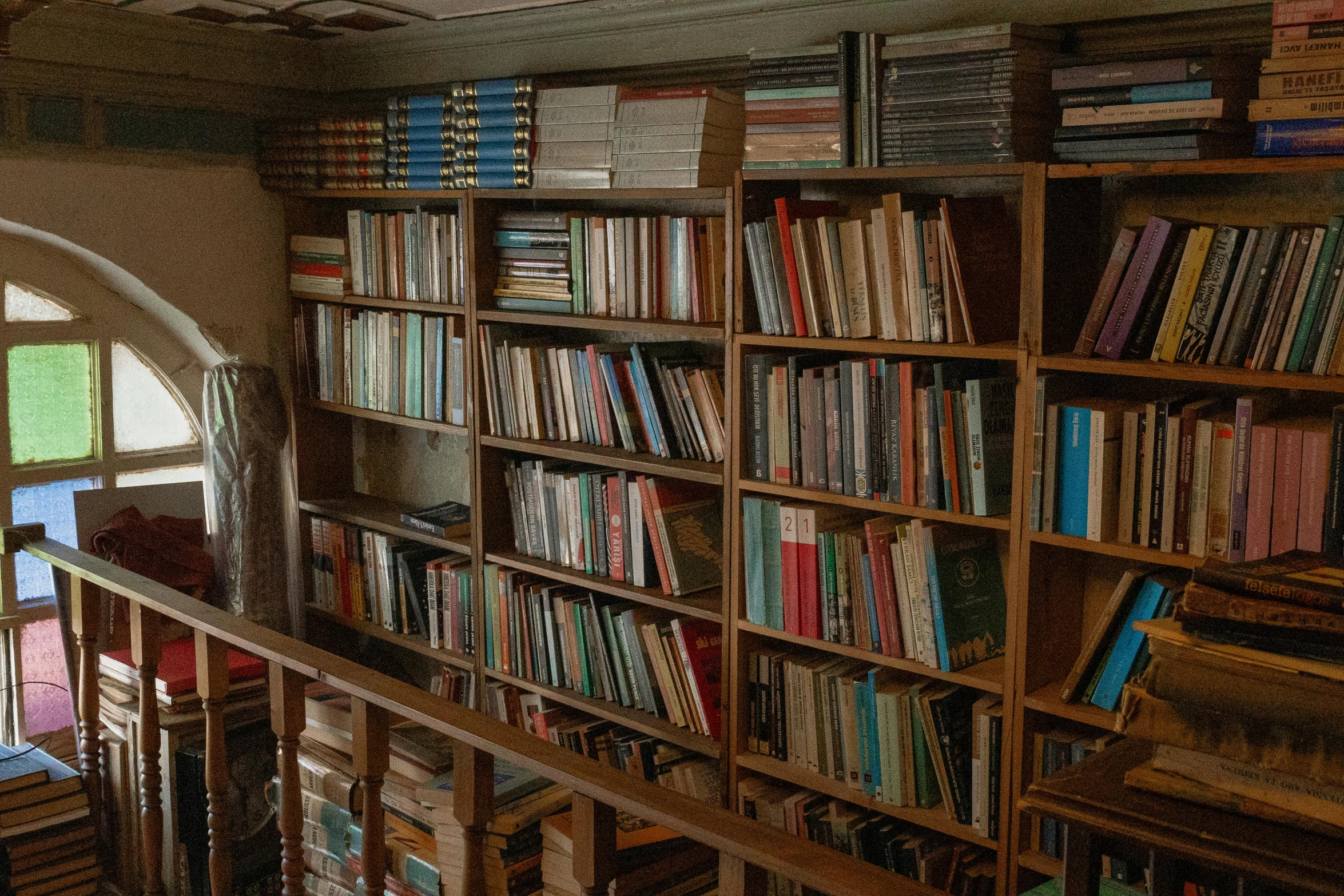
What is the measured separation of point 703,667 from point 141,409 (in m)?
2.15

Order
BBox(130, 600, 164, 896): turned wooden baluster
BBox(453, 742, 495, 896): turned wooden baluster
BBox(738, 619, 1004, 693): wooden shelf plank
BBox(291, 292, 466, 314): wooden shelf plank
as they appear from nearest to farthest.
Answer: BBox(453, 742, 495, 896): turned wooden baluster
BBox(130, 600, 164, 896): turned wooden baluster
BBox(738, 619, 1004, 693): wooden shelf plank
BBox(291, 292, 466, 314): wooden shelf plank

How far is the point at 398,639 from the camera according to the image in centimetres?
Answer: 377

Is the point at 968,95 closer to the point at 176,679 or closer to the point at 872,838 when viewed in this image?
the point at 872,838

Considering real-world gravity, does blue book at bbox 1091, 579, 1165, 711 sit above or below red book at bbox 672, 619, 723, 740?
above

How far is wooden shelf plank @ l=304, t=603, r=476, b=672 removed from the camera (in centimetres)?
359

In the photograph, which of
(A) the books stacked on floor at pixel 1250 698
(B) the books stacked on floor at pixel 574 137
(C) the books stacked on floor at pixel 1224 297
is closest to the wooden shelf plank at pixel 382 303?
(B) the books stacked on floor at pixel 574 137

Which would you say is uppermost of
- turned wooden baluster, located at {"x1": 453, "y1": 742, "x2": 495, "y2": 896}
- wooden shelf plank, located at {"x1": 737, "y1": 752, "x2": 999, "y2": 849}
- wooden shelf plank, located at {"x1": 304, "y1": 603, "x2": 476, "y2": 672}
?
turned wooden baluster, located at {"x1": 453, "y1": 742, "x2": 495, "y2": 896}

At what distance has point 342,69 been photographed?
3975 mm

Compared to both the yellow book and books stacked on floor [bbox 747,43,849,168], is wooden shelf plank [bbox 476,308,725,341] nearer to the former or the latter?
books stacked on floor [bbox 747,43,849,168]

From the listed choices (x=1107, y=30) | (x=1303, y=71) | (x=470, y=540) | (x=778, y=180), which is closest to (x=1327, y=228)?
(x=1303, y=71)

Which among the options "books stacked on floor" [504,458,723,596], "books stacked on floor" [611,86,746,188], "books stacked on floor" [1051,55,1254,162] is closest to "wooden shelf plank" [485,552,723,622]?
"books stacked on floor" [504,458,723,596]

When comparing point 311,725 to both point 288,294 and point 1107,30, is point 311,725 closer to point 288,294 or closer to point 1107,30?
point 288,294

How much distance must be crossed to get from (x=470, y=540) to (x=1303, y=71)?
7.81 feet

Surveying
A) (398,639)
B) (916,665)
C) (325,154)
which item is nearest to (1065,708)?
(916,665)
